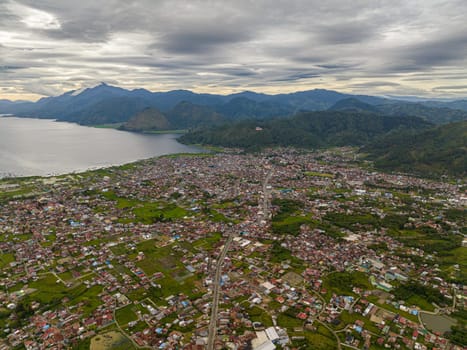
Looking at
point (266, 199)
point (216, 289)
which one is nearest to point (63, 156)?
point (266, 199)

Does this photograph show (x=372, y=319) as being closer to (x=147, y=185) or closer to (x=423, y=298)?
(x=423, y=298)

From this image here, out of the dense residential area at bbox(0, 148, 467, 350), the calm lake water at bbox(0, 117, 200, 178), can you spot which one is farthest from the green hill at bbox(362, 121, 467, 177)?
the calm lake water at bbox(0, 117, 200, 178)

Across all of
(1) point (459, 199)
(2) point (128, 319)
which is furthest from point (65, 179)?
(1) point (459, 199)

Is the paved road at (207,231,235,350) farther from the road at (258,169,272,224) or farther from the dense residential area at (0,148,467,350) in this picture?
the road at (258,169,272,224)

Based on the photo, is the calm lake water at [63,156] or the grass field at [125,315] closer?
the grass field at [125,315]

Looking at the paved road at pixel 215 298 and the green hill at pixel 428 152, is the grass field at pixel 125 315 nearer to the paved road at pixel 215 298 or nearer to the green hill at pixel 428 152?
the paved road at pixel 215 298

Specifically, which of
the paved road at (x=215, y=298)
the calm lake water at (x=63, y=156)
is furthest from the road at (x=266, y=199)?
the calm lake water at (x=63, y=156)
